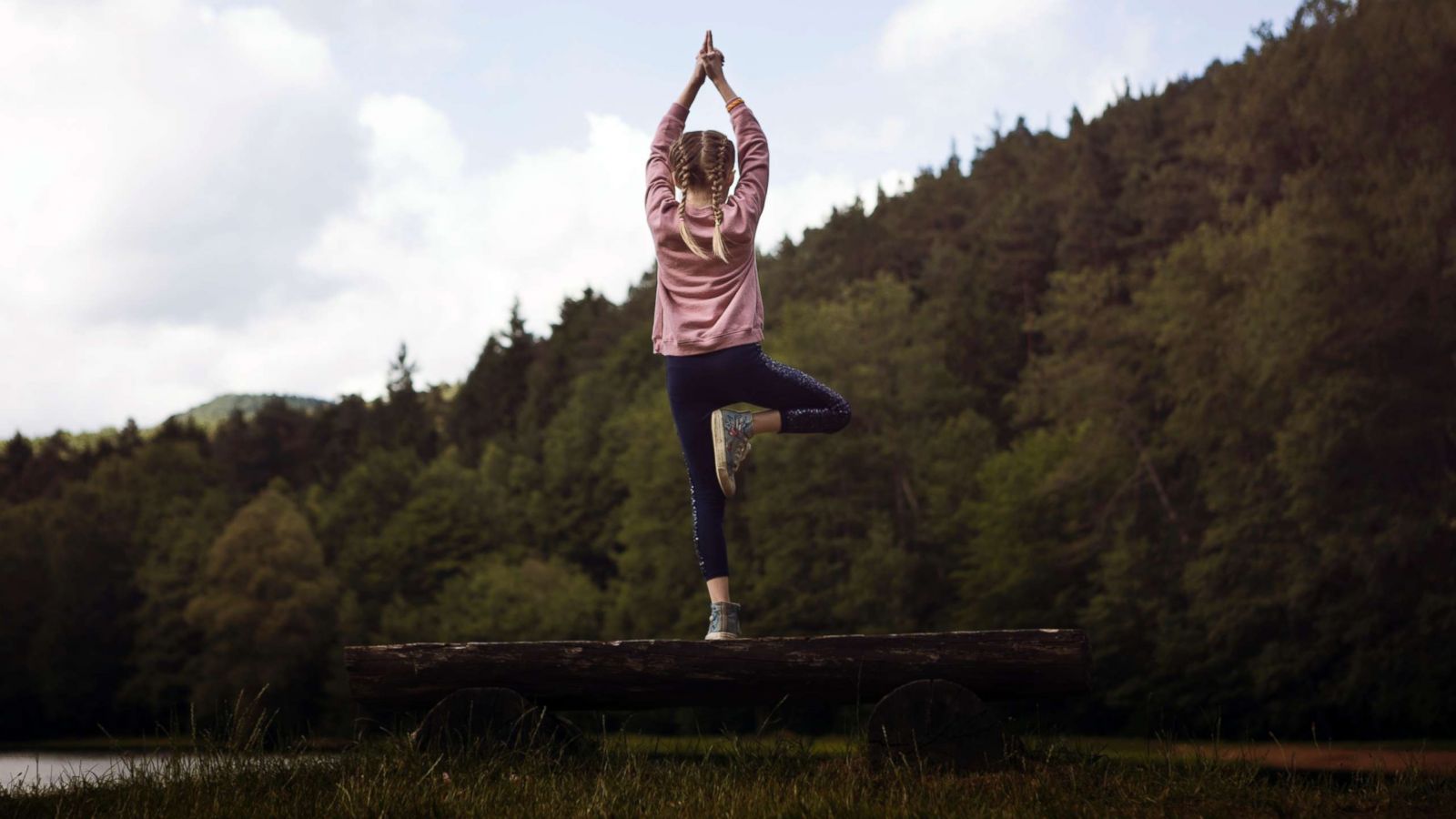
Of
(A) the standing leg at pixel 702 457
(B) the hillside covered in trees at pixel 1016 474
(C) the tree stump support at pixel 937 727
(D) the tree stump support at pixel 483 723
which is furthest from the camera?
(B) the hillside covered in trees at pixel 1016 474

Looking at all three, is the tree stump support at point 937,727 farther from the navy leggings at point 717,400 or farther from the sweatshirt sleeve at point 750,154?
the sweatshirt sleeve at point 750,154

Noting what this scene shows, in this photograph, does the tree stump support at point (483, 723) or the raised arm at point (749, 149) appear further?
the raised arm at point (749, 149)

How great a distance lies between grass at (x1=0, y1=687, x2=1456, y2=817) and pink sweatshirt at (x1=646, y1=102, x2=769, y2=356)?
207 cm

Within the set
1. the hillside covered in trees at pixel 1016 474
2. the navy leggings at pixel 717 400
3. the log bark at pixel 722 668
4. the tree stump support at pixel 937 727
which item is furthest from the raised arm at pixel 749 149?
the hillside covered in trees at pixel 1016 474

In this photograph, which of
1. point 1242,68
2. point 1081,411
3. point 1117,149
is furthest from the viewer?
point 1117,149

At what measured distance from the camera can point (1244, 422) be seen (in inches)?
1331

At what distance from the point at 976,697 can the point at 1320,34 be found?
31337 millimetres

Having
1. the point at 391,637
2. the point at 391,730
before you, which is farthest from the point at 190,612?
the point at 391,730

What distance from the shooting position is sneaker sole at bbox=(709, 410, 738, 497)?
730 centimetres

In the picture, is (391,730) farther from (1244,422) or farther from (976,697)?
(1244,422)

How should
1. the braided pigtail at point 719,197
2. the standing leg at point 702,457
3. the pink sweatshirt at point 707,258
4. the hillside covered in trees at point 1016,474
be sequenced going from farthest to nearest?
the hillside covered in trees at point 1016,474 < the standing leg at point 702,457 < the pink sweatshirt at point 707,258 < the braided pigtail at point 719,197

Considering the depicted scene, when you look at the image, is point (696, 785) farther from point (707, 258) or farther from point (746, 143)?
point (746, 143)

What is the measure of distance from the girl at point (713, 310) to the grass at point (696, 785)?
40.3 inches

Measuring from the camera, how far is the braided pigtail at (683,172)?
7.20 m
